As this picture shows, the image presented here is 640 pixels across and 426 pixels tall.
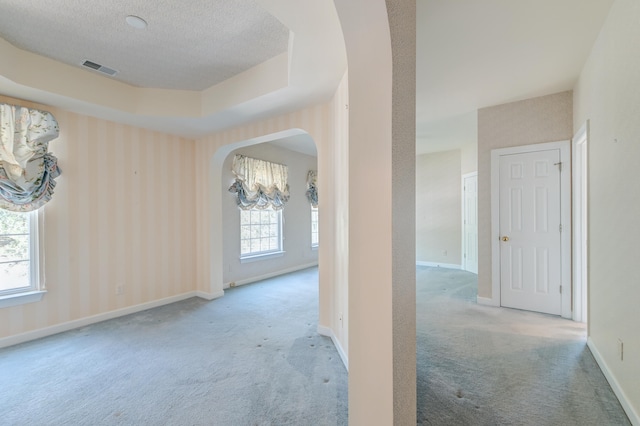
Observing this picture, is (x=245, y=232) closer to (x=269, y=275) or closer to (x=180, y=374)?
(x=269, y=275)

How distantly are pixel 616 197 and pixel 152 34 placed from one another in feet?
11.8

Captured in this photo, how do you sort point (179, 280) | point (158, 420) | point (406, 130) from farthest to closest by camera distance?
point (179, 280) → point (158, 420) → point (406, 130)

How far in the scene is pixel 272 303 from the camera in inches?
157

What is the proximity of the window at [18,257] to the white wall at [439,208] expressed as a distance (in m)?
6.46

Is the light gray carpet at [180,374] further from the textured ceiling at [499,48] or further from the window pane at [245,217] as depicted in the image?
the textured ceiling at [499,48]

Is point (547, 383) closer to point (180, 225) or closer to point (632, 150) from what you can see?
point (632, 150)

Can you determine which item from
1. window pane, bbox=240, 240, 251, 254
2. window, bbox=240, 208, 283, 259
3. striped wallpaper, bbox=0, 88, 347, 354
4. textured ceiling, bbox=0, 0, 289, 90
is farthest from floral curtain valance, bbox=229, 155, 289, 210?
textured ceiling, bbox=0, 0, 289, 90

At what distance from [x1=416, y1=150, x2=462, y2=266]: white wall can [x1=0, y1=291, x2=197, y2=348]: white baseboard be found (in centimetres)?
516

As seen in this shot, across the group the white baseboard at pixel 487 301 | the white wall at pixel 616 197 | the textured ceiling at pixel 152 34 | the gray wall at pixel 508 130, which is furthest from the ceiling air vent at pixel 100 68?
the white baseboard at pixel 487 301

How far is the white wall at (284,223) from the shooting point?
15.8 ft

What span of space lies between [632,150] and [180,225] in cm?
473

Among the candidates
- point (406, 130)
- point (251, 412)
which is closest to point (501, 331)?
point (251, 412)

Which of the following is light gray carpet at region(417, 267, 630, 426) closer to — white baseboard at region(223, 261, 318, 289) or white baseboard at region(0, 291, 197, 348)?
white baseboard at region(223, 261, 318, 289)

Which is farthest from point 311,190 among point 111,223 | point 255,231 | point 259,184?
point 111,223
